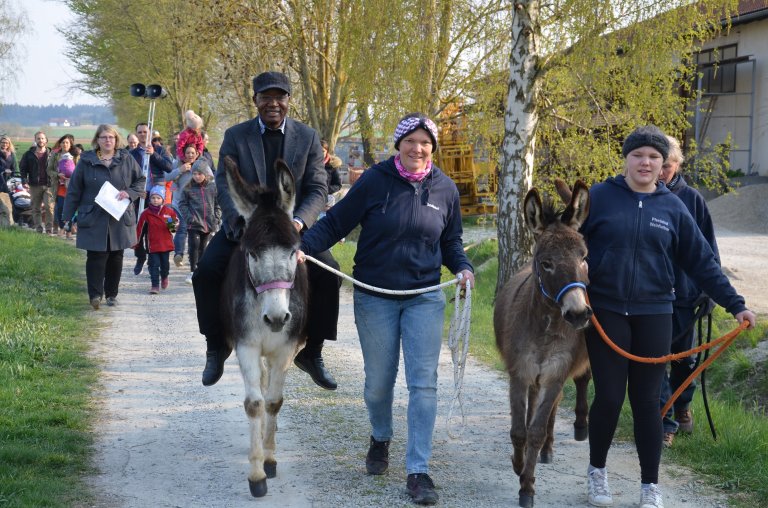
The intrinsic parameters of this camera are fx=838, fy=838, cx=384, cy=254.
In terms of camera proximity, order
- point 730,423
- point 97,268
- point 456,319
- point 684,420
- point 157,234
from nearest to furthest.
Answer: point 456,319 < point 730,423 < point 684,420 < point 97,268 < point 157,234

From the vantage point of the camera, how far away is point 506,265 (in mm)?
10352

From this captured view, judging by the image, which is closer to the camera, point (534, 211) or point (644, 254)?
point (644, 254)

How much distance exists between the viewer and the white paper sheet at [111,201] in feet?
36.1

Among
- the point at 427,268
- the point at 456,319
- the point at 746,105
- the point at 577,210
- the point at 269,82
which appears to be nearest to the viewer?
the point at 577,210

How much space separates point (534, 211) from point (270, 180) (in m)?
1.83

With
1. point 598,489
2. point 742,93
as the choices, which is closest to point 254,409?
point 598,489

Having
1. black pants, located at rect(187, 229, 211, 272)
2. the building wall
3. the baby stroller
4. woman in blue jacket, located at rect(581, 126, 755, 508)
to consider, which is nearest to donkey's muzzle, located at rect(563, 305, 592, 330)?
woman in blue jacket, located at rect(581, 126, 755, 508)

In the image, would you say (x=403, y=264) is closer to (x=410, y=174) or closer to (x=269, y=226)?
(x=410, y=174)

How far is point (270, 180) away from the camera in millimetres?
5715

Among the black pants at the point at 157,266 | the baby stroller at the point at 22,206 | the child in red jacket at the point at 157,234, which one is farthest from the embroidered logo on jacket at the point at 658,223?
the baby stroller at the point at 22,206

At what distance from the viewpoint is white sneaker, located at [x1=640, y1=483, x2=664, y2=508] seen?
15.9ft

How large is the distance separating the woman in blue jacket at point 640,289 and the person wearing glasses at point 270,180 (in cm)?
184

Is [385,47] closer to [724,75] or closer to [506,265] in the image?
[506,265]

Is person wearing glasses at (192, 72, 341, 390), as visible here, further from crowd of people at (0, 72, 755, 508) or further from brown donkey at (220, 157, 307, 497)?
brown donkey at (220, 157, 307, 497)
